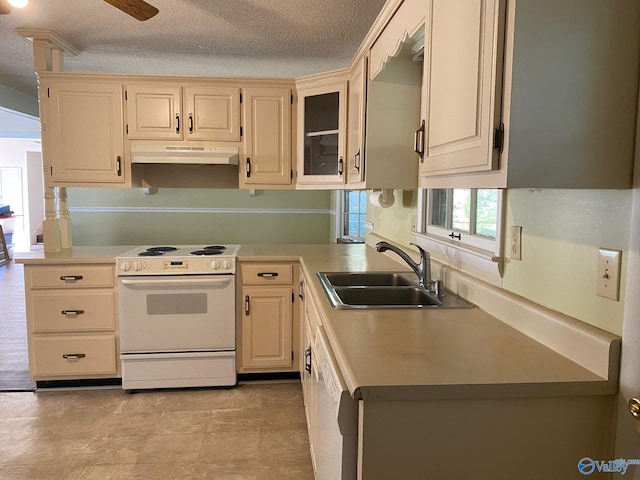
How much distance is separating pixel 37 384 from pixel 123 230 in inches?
142

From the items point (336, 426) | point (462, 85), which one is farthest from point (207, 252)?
point (462, 85)

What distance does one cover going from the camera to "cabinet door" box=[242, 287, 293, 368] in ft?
10.4

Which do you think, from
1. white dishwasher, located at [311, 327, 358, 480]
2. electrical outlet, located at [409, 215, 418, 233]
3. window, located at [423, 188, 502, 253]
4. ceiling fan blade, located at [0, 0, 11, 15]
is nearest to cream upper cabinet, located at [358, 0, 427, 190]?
window, located at [423, 188, 502, 253]

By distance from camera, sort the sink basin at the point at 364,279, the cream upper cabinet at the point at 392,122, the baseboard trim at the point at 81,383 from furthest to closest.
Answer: the baseboard trim at the point at 81,383
the sink basin at the point at 364,279
the cream upper cabinet at the point at 392,122

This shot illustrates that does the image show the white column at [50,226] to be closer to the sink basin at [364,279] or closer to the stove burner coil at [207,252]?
the stove burner coil at [207,252]

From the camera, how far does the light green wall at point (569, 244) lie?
3.55ft

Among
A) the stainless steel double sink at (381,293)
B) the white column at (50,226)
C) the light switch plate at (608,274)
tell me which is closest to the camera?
the light switch plate at (608,274)

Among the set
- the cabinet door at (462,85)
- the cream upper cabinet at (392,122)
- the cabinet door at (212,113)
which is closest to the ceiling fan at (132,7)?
the cabinet door at (212,113)

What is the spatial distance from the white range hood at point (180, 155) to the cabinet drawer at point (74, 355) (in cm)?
123

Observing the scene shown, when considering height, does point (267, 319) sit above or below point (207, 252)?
below

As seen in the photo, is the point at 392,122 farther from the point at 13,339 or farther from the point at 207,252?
the point at 13,339

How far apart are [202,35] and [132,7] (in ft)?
3.04

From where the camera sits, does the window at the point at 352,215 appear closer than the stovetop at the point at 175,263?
No

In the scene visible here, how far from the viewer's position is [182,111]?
328 cm
